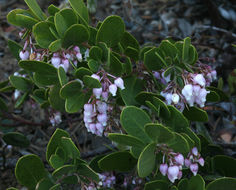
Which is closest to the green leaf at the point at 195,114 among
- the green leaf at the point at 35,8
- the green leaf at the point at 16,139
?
the green leaf at the point at 35,8

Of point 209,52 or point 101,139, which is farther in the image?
point 209,52

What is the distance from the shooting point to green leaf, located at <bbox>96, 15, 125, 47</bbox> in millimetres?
1542

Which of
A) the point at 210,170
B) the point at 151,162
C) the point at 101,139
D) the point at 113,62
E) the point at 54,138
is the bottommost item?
the point at 101,139

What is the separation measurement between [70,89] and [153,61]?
18.1 inches

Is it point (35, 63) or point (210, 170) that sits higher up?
point (35, 63)

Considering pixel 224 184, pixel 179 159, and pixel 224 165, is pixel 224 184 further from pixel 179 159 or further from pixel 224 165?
pixel 224 165

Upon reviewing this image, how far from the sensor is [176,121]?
1490 millimetres

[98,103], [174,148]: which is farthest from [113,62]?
[174,148]

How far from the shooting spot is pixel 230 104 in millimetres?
2516

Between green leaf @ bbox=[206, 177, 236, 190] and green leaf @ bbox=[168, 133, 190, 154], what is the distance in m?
0.22

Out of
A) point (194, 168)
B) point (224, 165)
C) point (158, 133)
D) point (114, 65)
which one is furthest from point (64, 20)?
point (224, 165)

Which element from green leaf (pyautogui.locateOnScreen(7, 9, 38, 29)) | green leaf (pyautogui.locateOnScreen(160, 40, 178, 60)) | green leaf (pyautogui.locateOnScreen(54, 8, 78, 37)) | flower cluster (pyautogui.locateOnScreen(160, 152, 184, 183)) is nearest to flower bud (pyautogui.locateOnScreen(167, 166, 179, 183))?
flower cluster (pyautogui.locateOnScreen(160, 152, 184, 183))

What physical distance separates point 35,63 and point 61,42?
0.52 ft

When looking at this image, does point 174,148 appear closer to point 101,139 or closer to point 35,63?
point 35,63
